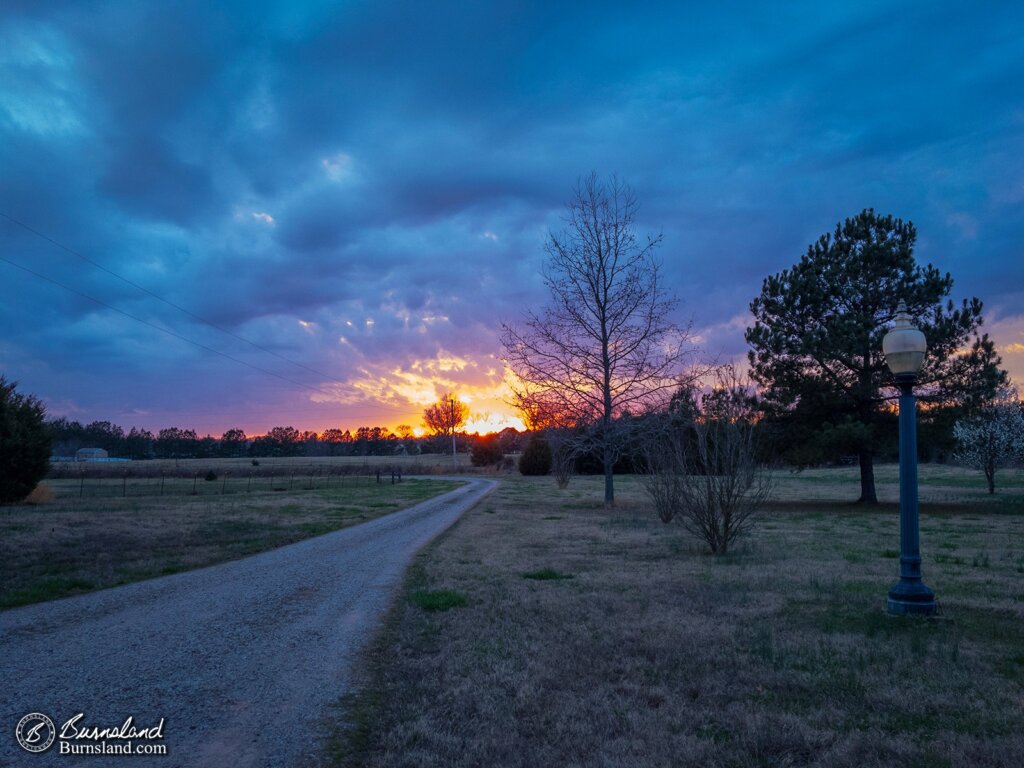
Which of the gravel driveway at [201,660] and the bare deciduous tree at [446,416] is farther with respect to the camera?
the bare deciduous tree at [446,416]

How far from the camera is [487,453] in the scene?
276 feet

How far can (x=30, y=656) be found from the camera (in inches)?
243

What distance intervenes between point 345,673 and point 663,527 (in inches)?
530

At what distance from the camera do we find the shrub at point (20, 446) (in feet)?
85.1

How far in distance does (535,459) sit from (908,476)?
195 feet

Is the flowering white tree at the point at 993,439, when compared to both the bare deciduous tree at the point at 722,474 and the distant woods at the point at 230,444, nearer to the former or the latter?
the bare deciduous tree at the point at 722,474

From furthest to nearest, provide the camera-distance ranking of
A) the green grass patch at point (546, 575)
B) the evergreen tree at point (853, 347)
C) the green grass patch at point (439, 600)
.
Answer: the evergreen tree at point (853, 347) < the green grass patch at point (546, 575) < the green grass patch at point (439, 600)

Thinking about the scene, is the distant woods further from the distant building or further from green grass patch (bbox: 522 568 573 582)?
green grass patch (bbox: 522 568 573 582)

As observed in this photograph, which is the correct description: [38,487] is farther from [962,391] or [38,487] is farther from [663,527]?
[962,391]

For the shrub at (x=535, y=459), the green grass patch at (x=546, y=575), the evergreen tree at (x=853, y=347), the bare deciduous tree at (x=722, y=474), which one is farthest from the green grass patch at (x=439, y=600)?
the shrub at (x=535, y=459)

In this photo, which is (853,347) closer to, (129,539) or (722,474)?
(722,474)

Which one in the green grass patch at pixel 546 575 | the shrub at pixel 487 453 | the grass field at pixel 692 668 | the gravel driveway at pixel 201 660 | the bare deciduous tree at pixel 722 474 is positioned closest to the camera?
the grass field at pixel 692 668

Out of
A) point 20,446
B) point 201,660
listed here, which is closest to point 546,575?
point 201,660

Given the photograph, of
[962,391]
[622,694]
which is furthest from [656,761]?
[962,391]
